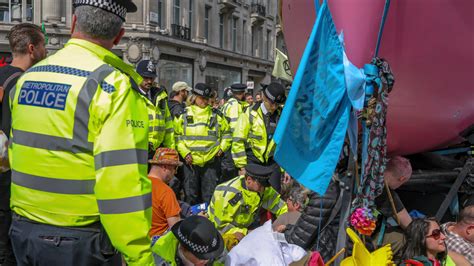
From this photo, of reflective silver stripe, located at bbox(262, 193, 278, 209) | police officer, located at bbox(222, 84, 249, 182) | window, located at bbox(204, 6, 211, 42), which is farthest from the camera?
window, located at bbox(204, 6, 211, 42)

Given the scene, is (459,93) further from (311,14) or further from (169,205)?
(169,205)

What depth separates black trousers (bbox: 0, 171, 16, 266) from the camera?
3508mm

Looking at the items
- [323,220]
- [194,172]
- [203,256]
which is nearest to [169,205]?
[203,256]

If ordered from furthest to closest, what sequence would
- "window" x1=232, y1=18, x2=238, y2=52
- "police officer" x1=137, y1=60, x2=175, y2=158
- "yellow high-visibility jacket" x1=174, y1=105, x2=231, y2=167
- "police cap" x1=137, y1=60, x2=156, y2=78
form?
1. "window" x1=232, y1=18, x2=238, y2=52
2. "yellow high-visibility jacket" x1=174, y1=105, x2=231, y2=167
3. "police cap" x1=137, y1=60, x2=156, y2=78
4. "police officer" x1=137, y1=60, x2=175, y2=158

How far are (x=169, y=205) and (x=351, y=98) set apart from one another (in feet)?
7.46

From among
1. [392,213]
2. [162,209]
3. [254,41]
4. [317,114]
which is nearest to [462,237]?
[392,213]

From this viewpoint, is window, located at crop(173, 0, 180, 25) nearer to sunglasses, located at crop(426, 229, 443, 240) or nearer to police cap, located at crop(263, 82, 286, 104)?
police cap, located at crop(263, 82, 286, 104)

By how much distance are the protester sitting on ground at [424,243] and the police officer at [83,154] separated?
68.3 inches

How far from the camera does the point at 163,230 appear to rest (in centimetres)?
433

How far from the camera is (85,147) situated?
2.11 m

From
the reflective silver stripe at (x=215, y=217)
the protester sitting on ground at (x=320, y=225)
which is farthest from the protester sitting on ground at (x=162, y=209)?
the protester sitting on ground at (x=320, y=225)

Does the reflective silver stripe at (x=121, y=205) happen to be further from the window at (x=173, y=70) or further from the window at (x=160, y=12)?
the window at (x=160, y=12)

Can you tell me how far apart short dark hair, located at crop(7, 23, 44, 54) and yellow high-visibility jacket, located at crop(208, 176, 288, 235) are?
2023 mm

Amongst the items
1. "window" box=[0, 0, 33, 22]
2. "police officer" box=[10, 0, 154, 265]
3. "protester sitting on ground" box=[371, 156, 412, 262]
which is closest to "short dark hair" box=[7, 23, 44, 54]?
"police officer" box=[10, 0, 154, 265]
